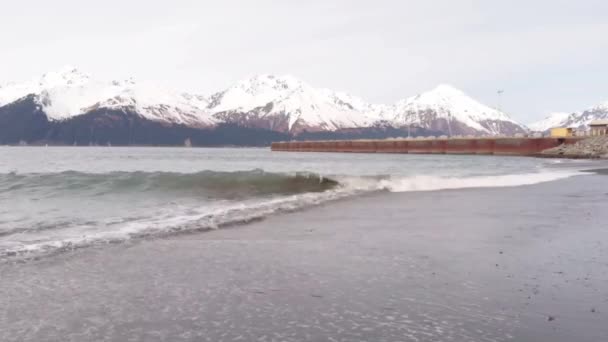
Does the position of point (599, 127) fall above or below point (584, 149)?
above

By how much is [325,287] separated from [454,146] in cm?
11902

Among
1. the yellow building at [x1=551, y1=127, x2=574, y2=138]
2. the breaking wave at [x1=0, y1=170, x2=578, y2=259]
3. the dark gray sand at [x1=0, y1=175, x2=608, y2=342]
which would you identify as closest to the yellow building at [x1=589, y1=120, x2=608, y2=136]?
the yellow building at [x1=551, y1=127, x2=574, y2=138]

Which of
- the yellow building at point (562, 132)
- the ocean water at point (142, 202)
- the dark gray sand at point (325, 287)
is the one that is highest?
the yellow building at point (562, 132)

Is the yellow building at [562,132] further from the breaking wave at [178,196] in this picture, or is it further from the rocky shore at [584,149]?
the breaking wave at [178,196]

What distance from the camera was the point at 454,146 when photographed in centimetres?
12175

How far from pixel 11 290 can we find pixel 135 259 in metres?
2.39

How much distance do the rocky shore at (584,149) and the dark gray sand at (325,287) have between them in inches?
2985

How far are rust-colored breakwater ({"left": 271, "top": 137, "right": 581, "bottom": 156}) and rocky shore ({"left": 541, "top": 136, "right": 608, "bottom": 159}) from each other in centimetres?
520

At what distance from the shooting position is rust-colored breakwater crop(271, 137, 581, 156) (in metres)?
100

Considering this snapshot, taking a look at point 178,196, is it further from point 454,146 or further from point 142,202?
point 454,146

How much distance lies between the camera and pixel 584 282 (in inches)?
307

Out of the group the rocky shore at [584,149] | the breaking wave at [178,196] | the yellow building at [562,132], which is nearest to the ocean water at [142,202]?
the breaking wave at [178,196]

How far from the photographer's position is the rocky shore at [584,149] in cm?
8050

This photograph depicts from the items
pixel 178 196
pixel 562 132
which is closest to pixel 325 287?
pixel 178 196
